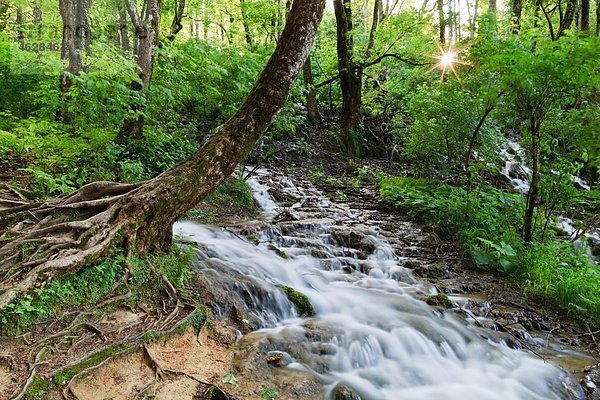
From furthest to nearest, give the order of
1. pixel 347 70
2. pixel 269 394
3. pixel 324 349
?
pixel 347 70 → pixel 324 349 → pixel 269 394

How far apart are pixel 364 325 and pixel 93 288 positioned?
297 cm

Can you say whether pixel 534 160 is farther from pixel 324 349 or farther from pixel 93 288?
pixel 93 288

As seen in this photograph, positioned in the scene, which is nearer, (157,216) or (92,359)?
(92,359)

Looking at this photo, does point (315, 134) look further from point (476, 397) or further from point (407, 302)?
point (476, 397)

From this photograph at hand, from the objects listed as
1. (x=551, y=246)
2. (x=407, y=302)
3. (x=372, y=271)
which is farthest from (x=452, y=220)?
(x=407, y=302)

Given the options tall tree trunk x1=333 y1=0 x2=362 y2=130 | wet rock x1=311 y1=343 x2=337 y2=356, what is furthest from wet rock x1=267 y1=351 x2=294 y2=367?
tall tree trunk x1=333 y1=0 x2=362 y2=130

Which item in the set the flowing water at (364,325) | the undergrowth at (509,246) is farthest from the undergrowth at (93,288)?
the undergrowth at (509,246)

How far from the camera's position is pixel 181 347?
140 inches

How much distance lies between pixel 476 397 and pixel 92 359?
3411mm

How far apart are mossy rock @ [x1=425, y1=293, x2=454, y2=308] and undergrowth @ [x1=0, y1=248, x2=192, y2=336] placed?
319 centimetres

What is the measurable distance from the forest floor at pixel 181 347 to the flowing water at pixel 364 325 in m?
0.29

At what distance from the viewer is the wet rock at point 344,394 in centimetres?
332

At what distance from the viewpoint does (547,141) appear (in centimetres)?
630

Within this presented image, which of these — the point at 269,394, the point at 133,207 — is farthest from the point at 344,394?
the point at 133,207
